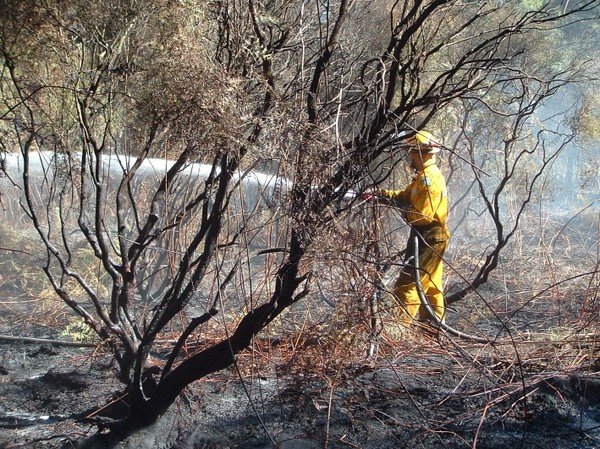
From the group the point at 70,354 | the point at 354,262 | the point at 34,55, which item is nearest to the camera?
the point at 354,262

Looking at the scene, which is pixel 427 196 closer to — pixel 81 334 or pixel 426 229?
pixel 426 229

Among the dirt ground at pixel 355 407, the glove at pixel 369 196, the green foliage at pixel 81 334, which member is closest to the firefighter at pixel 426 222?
the dirt ground at pixel 355 407

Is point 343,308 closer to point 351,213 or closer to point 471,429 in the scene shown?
point 351,213

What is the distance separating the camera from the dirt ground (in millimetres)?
3875

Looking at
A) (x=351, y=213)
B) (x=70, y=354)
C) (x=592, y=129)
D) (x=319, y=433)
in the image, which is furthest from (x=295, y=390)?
(x=592, y=129)

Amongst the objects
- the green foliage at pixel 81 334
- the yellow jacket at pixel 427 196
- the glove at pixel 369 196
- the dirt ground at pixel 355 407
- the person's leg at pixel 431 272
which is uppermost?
the glove at pixel 369 196

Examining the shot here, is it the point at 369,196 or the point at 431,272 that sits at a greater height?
the point at 369,196

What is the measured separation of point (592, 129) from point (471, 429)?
9909 millimetres

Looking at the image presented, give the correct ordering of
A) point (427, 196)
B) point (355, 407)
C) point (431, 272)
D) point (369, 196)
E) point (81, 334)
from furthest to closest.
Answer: point (431, 272)
point (427, 196)
point (81, 334)
point (355, 407)
point (369, 196)

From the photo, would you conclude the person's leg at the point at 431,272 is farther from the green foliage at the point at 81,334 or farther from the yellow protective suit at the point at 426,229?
the green foliage at the point at 81,334

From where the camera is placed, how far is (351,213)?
351 cm

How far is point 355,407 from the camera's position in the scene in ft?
13.6

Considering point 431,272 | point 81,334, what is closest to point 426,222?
point 431,272

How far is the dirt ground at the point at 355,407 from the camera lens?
3875mm
